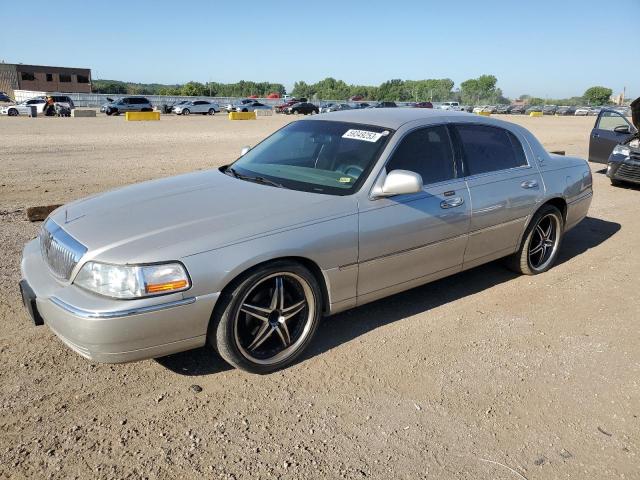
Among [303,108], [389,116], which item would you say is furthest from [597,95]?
[389,116]

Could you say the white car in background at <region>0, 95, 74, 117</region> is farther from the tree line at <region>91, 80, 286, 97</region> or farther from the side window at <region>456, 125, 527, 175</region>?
the tree line at <region>91, 80, 286, 97</region>

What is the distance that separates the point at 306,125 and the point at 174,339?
2.36m

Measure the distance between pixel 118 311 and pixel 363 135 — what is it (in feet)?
7.37

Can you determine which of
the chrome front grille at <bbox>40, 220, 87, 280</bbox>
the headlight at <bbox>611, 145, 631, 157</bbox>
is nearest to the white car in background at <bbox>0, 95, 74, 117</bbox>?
the headlight at <bbox>611, 145, 631, 157</bbox>

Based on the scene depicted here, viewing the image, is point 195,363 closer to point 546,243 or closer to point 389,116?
point 389,116

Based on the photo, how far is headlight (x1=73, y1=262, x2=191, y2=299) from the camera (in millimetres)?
2807

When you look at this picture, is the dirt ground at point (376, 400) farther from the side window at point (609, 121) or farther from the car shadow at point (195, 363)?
the side window at point (609, 121)

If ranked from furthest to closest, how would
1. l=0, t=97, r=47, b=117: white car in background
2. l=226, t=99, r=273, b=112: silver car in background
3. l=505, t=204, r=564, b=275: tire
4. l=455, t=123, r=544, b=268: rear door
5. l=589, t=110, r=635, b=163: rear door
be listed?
1. l=226, t=99, r=273, b=112: silver car in background
2. l=0, t=97, r=47, b=117: white car in background
3. l=589, t=110, r=635, b=163: rear door
4. l=505, t=204, r=564, b=275: tire
5. l=455, t=123, r=544, b=268: rear door

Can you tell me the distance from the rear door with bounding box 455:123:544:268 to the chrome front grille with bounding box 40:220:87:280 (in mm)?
2916

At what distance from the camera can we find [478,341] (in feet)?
12.7

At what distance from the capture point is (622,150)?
32.9ft

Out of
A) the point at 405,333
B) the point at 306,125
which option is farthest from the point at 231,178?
the point at 405,333

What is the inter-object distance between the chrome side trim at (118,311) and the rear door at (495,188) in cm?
248

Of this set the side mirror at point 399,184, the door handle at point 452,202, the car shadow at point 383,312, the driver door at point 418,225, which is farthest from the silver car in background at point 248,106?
the side mirror at point 399,184
